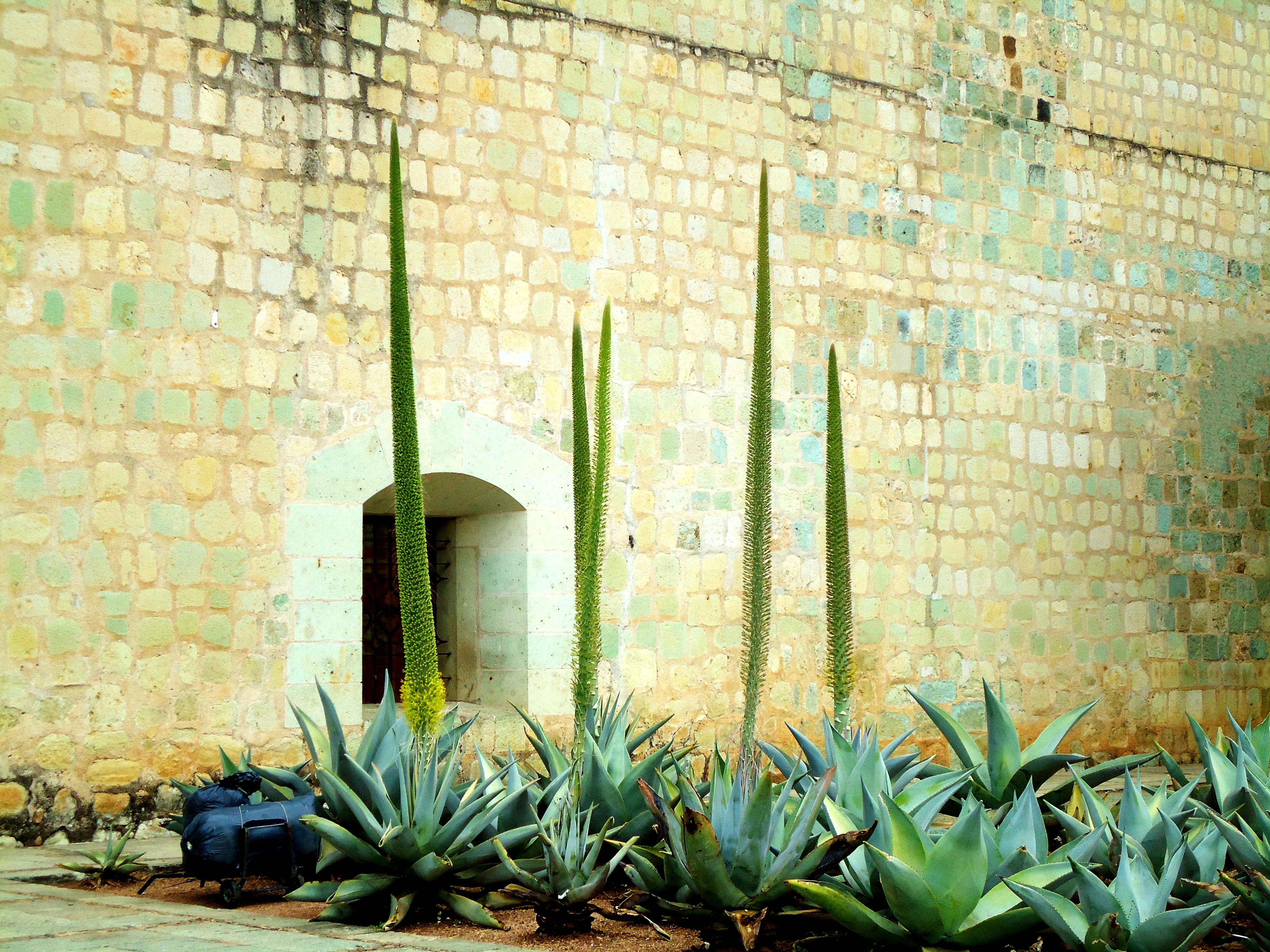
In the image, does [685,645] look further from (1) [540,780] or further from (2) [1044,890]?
(2) [1044,890]

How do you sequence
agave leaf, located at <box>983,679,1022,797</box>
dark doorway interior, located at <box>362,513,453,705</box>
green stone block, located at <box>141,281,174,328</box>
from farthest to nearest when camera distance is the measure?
dark doorway interior, located at <box>362,513,453,705</box>, green stone block, located at <box>141,281,174,328</box>, agave leaf, located at <box>983,679,1022,797</box>

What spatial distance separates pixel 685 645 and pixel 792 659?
71 centimetres

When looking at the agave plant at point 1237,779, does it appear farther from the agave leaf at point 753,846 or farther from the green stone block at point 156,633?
the green stone block at point 156,633

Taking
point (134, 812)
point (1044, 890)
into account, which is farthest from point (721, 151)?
point (1044, 890)

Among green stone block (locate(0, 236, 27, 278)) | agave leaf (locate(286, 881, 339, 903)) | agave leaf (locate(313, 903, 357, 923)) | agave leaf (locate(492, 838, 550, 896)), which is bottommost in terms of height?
agave leaf (locate(313, 903, 357, 923))

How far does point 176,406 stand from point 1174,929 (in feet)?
15.2

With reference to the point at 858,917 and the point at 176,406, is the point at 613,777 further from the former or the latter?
the point at 176,406

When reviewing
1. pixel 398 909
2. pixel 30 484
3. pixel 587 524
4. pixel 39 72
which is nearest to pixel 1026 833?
pixel 587 524

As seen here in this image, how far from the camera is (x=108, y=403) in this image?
20.2 ft

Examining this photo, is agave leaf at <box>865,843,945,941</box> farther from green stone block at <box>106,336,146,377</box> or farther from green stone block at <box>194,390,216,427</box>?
green stone block at <box>106,336,146,377</box>

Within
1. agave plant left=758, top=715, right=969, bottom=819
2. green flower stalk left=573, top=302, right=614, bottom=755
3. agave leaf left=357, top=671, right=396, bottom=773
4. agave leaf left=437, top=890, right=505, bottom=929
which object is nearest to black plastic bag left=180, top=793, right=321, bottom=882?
agave leaf left=357, top=671, right=396, bottom=773

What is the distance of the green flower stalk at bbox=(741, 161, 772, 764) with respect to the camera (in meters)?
4.07

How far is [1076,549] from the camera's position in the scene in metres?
9.28

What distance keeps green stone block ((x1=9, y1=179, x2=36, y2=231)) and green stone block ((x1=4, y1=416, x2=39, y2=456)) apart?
822 millimetres
